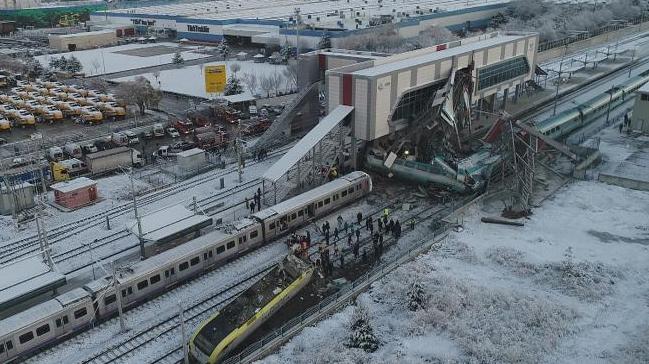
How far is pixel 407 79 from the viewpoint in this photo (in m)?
36.2

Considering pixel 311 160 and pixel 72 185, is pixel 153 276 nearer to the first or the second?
pixel 72 185

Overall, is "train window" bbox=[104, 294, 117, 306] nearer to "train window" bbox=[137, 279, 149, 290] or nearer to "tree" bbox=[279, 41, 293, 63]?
"train window" bbox=[137, 279, 149, 290]

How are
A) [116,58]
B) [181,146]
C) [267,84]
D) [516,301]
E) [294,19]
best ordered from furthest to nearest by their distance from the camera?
[294,19] → [116,58] → [267,84] → [181,146] → [516,301]

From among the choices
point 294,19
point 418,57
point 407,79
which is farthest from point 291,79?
point 294,19

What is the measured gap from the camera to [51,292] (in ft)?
75.0

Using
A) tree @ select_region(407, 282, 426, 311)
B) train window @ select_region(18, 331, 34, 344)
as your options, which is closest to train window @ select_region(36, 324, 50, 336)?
train window @ select_region(18, 331, 34, 344)

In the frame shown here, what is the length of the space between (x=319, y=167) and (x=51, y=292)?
1614 centimetres

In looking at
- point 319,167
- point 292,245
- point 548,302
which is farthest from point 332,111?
point 548,302

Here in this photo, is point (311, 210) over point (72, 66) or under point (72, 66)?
under

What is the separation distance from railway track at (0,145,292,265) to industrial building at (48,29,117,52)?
73.4 metres

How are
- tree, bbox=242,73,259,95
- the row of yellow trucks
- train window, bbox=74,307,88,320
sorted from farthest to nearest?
tree, bbox=242,73,259,95 < the row of yellow trucks < train window, bbox=74,307,88,320

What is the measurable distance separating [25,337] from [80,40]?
3563 inches

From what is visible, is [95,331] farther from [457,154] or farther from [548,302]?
[457,154]

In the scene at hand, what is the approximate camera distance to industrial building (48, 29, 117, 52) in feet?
320
